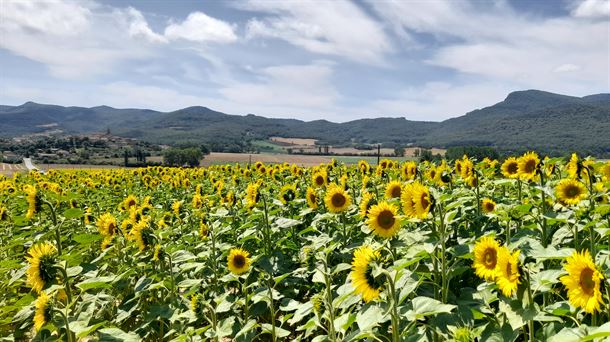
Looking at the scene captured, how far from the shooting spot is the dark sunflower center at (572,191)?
14.7 feet

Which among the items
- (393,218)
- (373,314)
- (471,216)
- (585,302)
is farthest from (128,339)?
(471,216)

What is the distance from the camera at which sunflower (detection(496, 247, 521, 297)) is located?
2.54m

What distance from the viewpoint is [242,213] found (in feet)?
23.7

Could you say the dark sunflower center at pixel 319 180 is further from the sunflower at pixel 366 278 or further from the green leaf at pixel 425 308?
the green leaf at pixel 425 308

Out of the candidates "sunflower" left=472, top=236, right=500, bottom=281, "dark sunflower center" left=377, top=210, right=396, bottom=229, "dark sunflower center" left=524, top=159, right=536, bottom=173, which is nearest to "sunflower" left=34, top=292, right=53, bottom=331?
"dark sunflower center" left=377, top=210, right=396, bottom=229

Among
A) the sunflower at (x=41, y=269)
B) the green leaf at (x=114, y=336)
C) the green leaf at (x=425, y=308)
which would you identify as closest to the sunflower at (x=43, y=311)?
the sunflower at (x=41, y=269)

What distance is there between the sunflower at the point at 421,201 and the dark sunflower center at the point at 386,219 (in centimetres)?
24

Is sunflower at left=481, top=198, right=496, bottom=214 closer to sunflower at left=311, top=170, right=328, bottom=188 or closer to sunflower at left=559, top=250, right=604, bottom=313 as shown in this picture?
sunflower at left=311, top=170, right=328, bottom=188

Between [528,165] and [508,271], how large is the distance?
10.1 feet

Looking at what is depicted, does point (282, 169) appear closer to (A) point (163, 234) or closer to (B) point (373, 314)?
(A) point (163, 234)

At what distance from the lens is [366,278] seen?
302 centimetres

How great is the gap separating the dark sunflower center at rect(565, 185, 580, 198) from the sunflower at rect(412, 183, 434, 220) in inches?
69.8

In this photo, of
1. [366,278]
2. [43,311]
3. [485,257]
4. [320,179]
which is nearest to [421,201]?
[485,257]

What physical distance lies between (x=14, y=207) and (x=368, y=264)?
38.1ft
